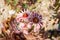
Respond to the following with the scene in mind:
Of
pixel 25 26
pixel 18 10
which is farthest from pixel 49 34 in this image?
pixel 18 10

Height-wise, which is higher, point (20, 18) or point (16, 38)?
point (20, 18)

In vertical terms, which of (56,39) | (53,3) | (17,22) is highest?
(53,3)

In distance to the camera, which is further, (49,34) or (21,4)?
(21,4)

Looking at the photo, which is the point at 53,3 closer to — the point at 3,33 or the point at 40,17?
the point at 40,17

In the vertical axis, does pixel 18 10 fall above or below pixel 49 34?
above

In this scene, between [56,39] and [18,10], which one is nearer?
[56,39]

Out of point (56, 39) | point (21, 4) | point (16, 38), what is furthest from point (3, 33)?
point (56, 39)

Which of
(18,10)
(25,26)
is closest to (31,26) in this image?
(25,26)

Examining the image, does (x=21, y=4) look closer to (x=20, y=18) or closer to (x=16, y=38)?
(x=20, y=18)
